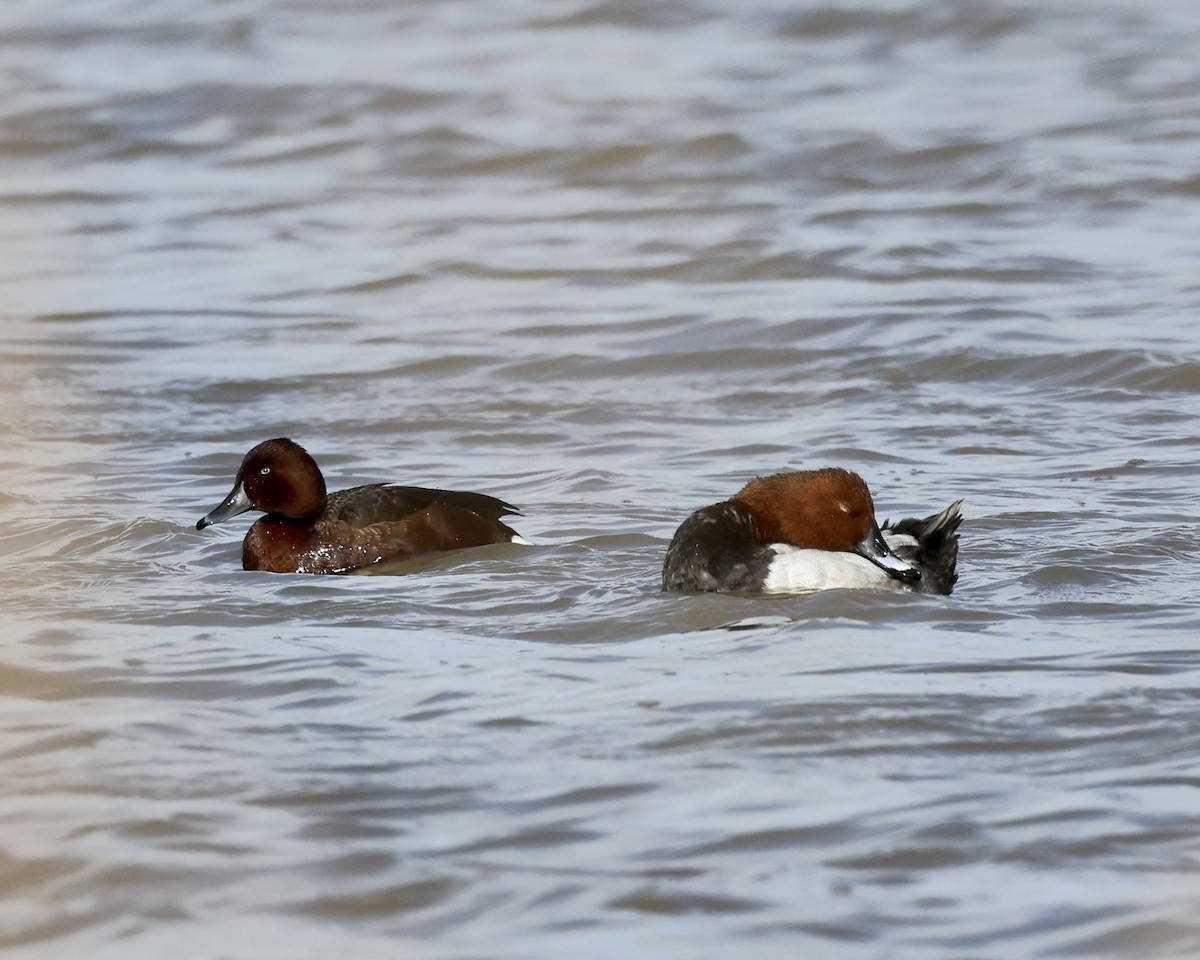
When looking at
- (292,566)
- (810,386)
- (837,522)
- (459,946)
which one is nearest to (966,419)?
(810,386)

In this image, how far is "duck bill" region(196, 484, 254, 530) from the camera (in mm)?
8266

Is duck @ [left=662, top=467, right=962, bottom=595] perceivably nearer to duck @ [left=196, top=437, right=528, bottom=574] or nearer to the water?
the water

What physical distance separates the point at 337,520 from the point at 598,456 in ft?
6.50

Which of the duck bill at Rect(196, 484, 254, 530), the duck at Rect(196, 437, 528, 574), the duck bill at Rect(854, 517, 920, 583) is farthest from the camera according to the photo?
the duck bill at Rect(196, 484, 254, 530)

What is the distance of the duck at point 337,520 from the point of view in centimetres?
A: 805

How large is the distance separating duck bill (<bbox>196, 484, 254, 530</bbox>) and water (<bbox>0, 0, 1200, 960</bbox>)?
0.15 m

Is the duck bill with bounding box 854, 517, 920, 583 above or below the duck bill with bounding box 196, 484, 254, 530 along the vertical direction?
below

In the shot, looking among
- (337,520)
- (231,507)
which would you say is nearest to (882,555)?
(337,520)

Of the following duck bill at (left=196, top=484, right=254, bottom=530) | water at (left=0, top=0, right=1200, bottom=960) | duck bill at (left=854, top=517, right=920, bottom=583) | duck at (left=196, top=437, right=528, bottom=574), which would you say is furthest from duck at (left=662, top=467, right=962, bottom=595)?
duck bill at (left=196, top=484, right=254, bottom=530)

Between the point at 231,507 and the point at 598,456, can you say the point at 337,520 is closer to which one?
the point at 231,507

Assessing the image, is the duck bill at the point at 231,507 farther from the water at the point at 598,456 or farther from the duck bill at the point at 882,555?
the duck bill at the point at 882,555

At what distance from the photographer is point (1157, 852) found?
4.45 m

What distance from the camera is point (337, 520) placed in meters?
8.16

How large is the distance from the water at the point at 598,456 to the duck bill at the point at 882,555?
0.21 metres
